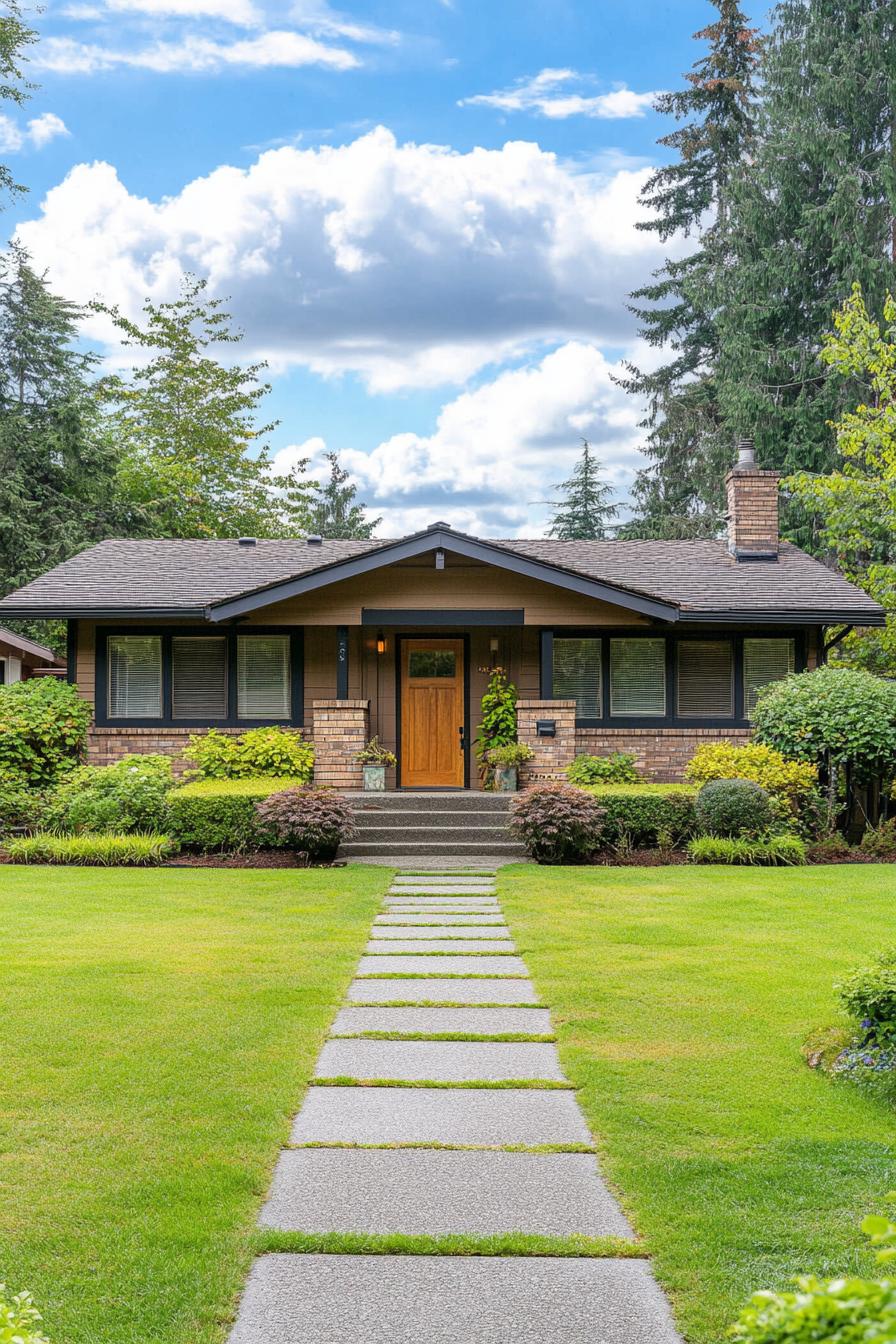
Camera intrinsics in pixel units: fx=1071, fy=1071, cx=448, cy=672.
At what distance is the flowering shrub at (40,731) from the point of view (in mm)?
13336

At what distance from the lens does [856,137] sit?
24.2 m

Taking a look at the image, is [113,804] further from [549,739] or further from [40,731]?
[549,739]

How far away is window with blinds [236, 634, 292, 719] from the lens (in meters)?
15.1

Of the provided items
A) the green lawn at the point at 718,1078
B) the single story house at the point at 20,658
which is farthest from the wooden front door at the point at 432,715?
the single story house at the point at 20,658

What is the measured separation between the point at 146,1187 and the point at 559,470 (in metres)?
35.2

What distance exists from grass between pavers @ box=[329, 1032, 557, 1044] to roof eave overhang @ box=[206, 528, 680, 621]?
8.71 metres

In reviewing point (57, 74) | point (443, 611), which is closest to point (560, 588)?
point (443, 611)

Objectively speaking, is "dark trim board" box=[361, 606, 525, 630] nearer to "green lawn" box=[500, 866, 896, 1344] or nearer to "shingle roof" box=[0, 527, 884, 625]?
"shingle roof" box=[0, 527, 884, 625]

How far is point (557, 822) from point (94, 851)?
193 inches

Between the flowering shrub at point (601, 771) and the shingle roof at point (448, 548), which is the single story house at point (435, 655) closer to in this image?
the shingle roof at point (448, 548)

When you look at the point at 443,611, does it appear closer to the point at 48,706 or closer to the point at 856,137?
the point at 48,706

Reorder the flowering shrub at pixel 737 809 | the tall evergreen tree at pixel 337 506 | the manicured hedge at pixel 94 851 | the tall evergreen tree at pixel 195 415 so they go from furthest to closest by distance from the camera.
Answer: the tall evergreen tree at pixel 337 506 → the tall evergreen tree at pixel 195 415 → the flowering shrub at pixel 737 809 → the manicured hedge at pixel 94 851

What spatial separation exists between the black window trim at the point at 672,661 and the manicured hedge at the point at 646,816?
2907 mm

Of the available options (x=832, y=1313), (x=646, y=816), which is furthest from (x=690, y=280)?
(x=832, y=1313)
